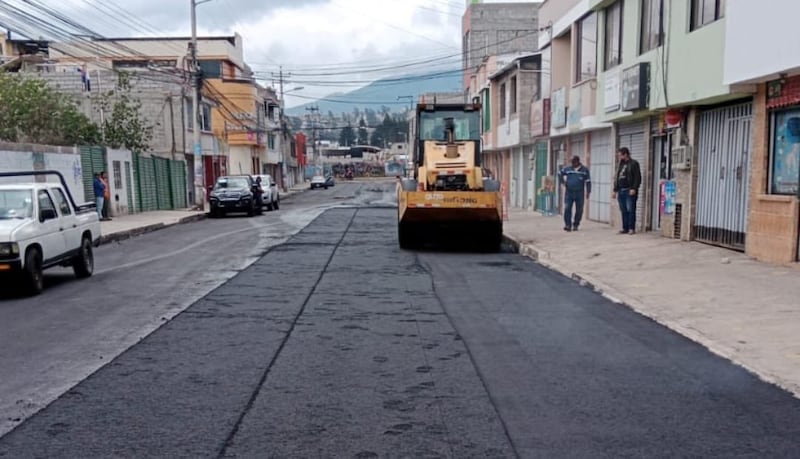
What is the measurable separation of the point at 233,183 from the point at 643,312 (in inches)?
977

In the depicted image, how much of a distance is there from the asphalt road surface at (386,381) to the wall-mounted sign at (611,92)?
29.7 ft

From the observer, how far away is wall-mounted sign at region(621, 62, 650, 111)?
1652cm

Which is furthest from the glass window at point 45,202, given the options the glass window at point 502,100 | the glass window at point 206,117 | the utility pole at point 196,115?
the glass window at point 206,117

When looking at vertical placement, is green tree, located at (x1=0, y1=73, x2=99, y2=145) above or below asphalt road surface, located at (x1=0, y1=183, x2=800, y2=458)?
above

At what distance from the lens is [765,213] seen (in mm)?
12336

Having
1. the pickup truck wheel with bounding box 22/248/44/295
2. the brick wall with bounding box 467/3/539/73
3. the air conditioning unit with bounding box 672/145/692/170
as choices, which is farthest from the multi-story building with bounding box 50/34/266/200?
the pickup truck wheel with bounding box 22/248/44/295

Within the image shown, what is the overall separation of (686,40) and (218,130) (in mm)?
44705

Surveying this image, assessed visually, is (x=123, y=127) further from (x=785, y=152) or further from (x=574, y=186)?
(x=785, y=152)

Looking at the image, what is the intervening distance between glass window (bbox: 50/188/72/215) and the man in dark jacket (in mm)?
11965

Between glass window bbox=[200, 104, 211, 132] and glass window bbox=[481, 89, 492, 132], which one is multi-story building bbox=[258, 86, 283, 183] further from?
glass window bbox=[481, 89, 492, 132]

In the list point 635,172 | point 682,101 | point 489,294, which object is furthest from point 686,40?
point 489,294

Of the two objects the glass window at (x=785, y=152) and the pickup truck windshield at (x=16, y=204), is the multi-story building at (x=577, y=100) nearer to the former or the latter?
the glass window at (x=785, y=152)

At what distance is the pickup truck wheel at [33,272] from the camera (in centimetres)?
1057

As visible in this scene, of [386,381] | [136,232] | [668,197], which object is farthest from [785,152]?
[136,232]
